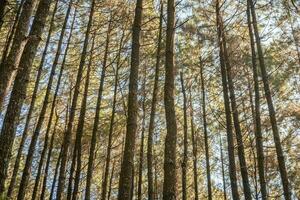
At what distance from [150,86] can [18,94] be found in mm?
7781

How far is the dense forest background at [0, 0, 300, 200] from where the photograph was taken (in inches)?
149

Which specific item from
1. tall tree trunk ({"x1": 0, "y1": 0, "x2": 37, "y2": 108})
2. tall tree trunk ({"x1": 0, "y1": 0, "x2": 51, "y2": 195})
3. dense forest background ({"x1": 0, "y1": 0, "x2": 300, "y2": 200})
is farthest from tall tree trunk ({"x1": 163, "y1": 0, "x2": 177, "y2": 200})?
tall tree trunk ({"x1": 0, "y1": 0, "x2": 37, "y2": 108})

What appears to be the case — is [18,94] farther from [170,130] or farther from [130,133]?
[170,130]

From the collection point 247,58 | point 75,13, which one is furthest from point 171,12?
point 247,58

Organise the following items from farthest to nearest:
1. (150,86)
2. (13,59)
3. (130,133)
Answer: (150,86), (130,133), (13,59)

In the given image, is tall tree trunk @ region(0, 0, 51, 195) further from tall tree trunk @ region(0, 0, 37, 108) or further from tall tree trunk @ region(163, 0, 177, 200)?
tall tree trunk @ region(163, 0, 177, 200)

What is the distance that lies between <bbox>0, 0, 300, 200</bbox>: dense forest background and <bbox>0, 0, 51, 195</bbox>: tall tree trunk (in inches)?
0.4

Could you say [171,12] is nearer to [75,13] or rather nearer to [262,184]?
[262,184]

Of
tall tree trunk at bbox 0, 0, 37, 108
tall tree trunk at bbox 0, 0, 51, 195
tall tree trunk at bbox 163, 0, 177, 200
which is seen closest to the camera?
tall tree trunk at bbox 0, 0, 51, 195

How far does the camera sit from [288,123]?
11352 mm

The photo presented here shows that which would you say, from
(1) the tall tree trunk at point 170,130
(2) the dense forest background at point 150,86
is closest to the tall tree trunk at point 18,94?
(2) the dense forest background at point 150,86

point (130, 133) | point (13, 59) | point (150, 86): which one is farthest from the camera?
point (150, 86)

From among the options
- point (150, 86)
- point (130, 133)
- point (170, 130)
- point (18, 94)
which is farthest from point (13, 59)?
point (150, 86)

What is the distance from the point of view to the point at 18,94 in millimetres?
3299
